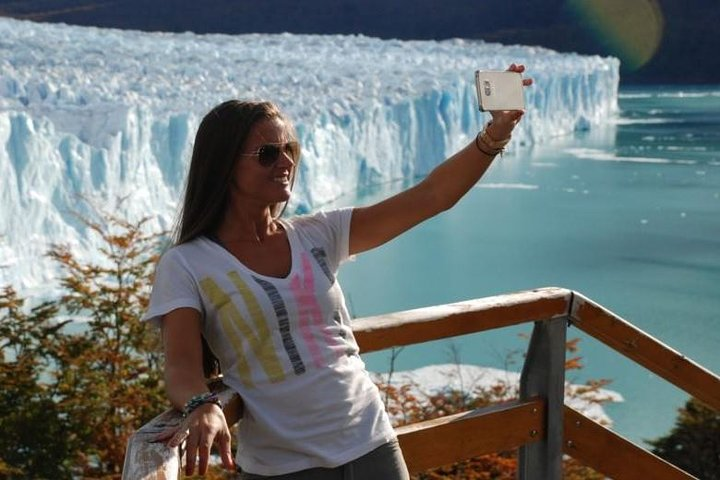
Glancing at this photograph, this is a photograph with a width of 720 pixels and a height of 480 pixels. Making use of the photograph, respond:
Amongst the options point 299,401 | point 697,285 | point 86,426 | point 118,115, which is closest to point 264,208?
point 299,401

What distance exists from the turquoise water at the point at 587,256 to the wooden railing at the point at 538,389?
3271 millimetres

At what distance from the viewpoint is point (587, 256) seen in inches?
461

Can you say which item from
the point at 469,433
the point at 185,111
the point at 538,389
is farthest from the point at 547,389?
the point at 185,111

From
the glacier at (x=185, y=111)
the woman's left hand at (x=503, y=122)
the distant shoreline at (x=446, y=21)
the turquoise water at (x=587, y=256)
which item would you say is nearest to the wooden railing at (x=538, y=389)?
the woman's left hand at (x=503, y=122)

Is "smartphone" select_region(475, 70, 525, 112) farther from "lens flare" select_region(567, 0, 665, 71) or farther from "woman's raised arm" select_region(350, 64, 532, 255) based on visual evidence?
"lens flare" select_region(567, 0, 665, 71)

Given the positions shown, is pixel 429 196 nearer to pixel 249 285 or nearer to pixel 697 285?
pixel 249 285

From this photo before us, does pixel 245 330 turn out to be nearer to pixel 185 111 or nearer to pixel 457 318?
pixel 457 318

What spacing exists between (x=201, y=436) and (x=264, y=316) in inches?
6.8

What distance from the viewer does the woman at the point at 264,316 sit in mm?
1017

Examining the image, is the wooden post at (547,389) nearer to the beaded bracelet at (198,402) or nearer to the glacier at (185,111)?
the beaded bracelet at (198,402)

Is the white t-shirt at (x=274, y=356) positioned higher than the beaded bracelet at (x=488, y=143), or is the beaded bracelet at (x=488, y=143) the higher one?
the beaded bracelet at (x=488, y=143)

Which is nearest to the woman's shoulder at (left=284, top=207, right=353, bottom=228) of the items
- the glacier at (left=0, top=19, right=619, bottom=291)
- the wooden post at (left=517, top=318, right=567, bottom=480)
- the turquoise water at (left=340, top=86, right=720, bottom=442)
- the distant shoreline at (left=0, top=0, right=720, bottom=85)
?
the wooden post at (left=517, top=318, right=567, bottom=480)

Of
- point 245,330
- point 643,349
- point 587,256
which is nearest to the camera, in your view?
point 245,330

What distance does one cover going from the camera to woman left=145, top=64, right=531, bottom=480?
102cm
